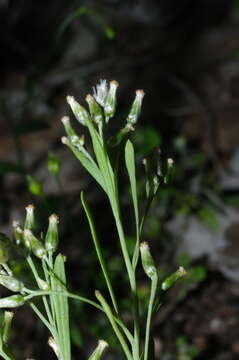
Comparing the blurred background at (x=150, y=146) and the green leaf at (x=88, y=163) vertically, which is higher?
the blurred background at (x=150, y=146)

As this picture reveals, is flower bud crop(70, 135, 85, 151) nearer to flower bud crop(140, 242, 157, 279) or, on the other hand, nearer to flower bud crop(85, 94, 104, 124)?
flower bud crop(85, 94, 104, 124)

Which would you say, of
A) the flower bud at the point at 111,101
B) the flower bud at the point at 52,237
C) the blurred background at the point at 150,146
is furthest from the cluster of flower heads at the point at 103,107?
the blurred background at the point at 150,146

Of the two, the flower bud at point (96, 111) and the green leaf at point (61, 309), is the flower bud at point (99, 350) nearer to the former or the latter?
the green leaf at point (61, 309)

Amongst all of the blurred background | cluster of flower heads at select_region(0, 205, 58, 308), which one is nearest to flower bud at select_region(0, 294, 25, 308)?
cluster of flower heads at select_region(0, 205, 58, 308)

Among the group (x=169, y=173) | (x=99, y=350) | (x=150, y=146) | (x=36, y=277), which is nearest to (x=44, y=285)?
(x=36, y=277)

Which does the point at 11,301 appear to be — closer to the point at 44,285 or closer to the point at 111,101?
the point at 44,285

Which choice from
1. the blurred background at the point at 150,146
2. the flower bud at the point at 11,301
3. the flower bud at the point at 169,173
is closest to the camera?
the flower bud at the point at 11,301
